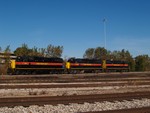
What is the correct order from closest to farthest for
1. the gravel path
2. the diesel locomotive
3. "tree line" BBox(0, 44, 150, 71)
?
1. the gravel path
2. the diesel locomotive
3. "tree line" BBox(0, 44, 150, 71)

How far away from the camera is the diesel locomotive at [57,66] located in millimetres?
43272

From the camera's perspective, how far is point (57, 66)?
48.5 meters

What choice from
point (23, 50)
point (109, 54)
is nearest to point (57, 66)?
point (23, 50)

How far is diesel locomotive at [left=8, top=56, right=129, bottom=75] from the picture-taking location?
4327cm

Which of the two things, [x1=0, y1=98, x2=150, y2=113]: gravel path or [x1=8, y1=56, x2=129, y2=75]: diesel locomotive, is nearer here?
[x1=0, y1=98, x2=150, y2=113]: gravel path

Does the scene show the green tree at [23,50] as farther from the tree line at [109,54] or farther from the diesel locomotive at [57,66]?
the diesel locomotive at [57,66]

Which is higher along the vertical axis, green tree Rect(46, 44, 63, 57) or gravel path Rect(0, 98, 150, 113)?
green tree Rect(46, 44, 63, 57)

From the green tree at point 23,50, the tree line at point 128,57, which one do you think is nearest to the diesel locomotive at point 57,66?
the tree line at point 128,57

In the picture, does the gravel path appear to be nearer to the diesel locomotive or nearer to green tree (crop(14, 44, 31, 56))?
the diesel locomotive

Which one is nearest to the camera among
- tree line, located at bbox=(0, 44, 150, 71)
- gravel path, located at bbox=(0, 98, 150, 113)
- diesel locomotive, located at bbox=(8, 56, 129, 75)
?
gravel path, located at bbox=(0, 98, 150, 113)

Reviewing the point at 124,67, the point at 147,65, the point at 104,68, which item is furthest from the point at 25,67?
the point at 147,65

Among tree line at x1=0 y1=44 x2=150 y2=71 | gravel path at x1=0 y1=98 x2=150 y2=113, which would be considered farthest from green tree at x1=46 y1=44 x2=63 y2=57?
gravel path at x1=0 y1=98 x2=150 y2=113

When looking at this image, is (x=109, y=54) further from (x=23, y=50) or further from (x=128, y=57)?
(x=23, y=50)

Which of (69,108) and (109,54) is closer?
(69,108)
